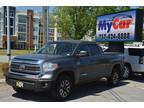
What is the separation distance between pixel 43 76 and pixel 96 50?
2.98 m

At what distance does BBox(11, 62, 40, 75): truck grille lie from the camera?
8070 mm

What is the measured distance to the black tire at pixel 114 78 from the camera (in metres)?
11.2

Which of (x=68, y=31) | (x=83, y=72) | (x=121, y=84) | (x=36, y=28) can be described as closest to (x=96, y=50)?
(x=83, y=72)

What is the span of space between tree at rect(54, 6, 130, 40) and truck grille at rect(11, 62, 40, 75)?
806 inches

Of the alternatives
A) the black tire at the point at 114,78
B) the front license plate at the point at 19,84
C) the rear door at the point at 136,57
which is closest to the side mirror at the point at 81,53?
the front license plate at the point at 19,84

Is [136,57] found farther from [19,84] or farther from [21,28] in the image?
[21,28]

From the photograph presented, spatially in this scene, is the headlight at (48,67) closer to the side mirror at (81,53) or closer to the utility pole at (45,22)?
the side mirror at (81,53)

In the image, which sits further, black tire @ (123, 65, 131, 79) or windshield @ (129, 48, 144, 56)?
windshield @ (129, 48, 144, 56)

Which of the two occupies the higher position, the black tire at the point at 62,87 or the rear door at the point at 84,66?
the rear door at the point at 84,66

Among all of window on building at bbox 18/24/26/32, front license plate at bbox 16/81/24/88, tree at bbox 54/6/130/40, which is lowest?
front license plate at bbox 16/81/24/88

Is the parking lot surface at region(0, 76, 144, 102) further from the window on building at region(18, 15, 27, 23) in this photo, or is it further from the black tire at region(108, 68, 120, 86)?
the window on building at region(18, 15, 27, 23)

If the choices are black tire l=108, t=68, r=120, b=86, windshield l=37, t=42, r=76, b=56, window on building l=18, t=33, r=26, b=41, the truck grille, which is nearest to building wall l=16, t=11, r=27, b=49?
window on building l=18, t=33, r=26, b=41

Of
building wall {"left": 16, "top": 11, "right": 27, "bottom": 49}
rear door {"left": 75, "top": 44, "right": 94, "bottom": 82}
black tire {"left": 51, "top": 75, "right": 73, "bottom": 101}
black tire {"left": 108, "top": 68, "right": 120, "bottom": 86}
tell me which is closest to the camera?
black tire {"left": 51, "top": 75, "right": 73, "bottom": 101}
